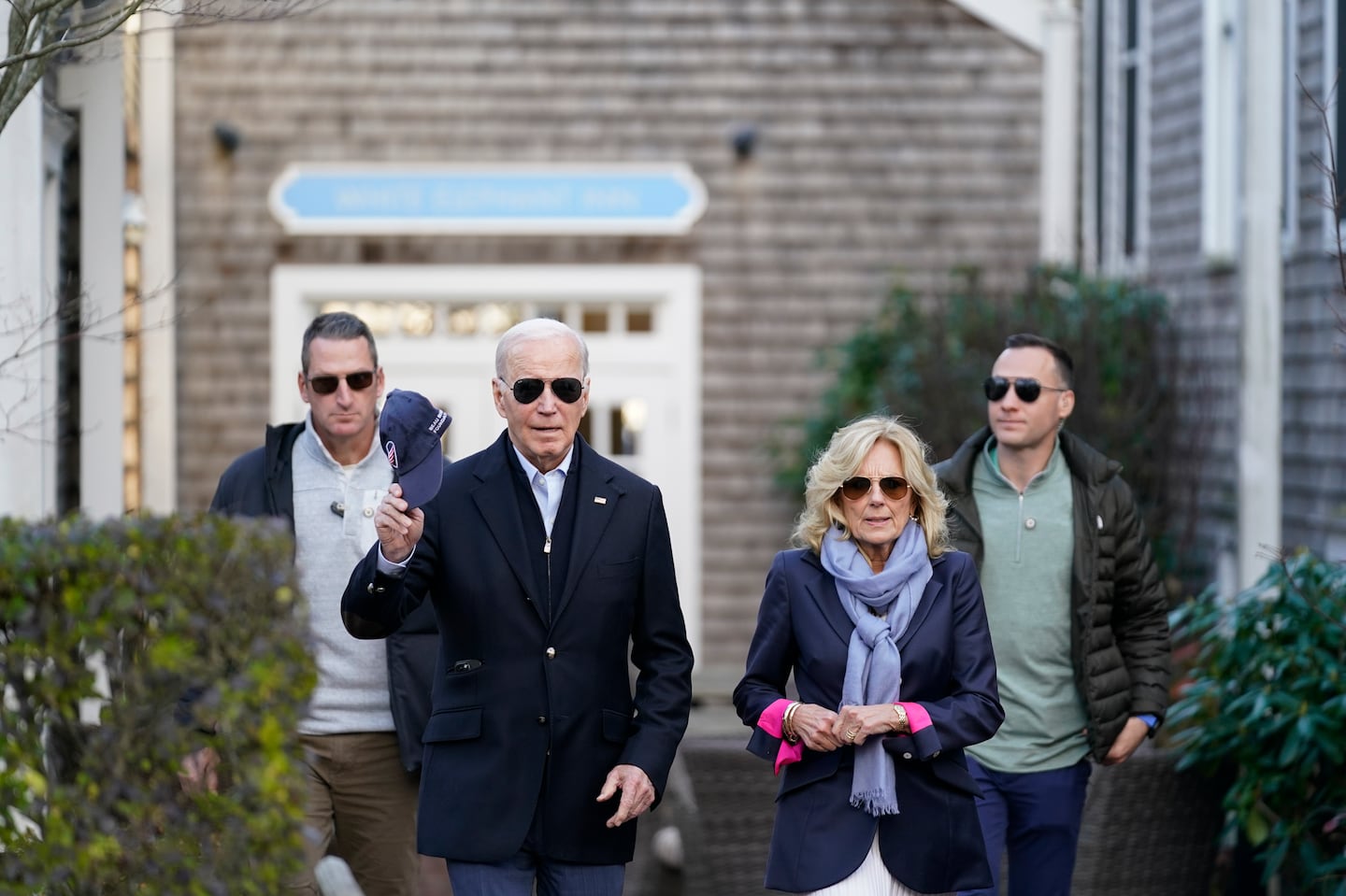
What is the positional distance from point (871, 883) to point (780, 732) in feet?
1.22

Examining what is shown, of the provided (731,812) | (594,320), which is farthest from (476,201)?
(731,812)

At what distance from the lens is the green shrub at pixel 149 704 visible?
282 cm

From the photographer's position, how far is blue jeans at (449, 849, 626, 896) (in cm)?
388

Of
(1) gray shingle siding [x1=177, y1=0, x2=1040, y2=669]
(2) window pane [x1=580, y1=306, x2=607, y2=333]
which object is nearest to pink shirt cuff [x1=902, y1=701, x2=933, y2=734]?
(1) gray shingle siding [x1=177, y1=0, x2=1040, y2=669]

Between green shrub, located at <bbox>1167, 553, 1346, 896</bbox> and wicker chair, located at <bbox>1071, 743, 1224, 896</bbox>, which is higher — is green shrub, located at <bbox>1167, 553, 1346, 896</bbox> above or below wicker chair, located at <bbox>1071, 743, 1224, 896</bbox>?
above

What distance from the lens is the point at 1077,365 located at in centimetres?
962

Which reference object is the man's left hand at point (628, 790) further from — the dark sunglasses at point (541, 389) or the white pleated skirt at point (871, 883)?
the dark sunglasses at point (541, 389)

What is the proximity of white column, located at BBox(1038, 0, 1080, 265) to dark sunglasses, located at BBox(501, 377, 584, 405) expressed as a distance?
26.8ft

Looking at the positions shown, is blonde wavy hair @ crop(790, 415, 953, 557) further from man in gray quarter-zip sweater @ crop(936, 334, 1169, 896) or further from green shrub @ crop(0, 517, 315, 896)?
green shrub @ crop(0, 517, 315, 896)

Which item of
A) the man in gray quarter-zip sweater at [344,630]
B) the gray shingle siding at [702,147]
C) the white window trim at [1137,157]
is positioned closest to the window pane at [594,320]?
the gray shingle siding at [702,147]

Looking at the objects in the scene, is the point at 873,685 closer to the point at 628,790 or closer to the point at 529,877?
the point at 628,790

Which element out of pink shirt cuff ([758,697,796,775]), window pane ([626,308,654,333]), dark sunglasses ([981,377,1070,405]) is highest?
window pane ([626,308,654,333])

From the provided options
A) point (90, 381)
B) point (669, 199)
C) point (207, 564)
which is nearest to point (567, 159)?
point (669, 199)

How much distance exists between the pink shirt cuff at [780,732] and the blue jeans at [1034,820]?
95 cm
